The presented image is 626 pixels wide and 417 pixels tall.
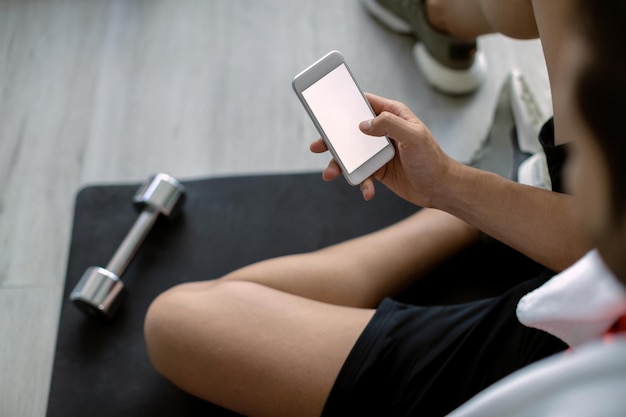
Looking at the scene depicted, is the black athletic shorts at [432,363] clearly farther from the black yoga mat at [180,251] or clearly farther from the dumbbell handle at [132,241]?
the dumbbell handle at [132,241]

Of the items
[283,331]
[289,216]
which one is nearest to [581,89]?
[283,331]

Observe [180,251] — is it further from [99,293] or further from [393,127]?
[393,127]

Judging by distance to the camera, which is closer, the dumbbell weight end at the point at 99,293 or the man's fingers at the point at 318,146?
the man's fingers at the point at 318,146

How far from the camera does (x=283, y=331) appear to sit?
0.88 m

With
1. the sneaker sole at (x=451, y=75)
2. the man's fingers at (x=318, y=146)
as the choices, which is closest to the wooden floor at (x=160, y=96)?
the sneaker sole at (x=451, y=75)

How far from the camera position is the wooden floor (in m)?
1.31

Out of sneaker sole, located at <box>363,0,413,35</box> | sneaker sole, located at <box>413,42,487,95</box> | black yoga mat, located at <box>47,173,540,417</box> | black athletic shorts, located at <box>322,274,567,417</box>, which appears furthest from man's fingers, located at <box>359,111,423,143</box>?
sneaker sole, located at <box>363,0,413,35</box>

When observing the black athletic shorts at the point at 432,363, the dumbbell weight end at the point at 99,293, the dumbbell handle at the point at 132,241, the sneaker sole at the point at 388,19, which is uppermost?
the sneaker sole at the point at 388,19

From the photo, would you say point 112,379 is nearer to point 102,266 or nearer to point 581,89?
point 102,266

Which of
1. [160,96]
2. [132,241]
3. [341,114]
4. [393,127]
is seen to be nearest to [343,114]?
[341,114]

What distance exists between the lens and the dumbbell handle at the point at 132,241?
1.16 metres

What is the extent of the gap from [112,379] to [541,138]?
2.48 feet

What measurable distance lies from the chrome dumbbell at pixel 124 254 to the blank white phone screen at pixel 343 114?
0.40m

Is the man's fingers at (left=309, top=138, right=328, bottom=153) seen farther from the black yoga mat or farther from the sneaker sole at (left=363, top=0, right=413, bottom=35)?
the sneaker sole at (left=363, top=0, right=413, bottom=35)
